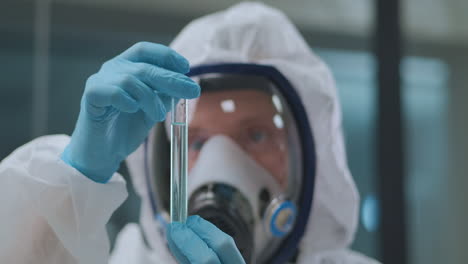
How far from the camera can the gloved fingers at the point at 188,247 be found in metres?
0.59

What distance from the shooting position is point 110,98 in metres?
0.63

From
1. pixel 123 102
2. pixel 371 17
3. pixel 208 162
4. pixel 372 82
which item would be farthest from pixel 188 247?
pixel 371 17

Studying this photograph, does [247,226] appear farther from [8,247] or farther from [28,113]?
[28,113]

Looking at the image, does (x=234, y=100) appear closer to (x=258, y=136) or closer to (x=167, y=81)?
(x=258, y=136)

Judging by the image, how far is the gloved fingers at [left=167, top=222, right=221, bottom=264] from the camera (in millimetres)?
588

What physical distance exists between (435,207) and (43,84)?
1813 mm

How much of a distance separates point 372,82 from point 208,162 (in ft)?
5.07

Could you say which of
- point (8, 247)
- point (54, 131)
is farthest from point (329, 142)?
Answer: point (54, 131)

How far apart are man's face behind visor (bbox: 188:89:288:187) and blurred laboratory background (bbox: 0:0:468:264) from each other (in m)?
1.16

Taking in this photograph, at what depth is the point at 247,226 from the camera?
883 millimetres

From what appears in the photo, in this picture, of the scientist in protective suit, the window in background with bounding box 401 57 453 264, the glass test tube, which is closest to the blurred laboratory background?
the window in background with bounding box 401 57 453 264

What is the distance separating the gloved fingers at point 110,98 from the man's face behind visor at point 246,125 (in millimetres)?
336

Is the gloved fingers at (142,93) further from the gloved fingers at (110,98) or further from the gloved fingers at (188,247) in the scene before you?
the gloved fingers at (188,247)

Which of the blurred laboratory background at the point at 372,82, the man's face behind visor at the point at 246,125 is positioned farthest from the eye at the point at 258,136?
the blurred laboratory background at the point at 372,82
